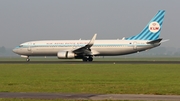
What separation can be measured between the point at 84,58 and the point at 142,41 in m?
9.03

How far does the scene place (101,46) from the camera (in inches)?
2233

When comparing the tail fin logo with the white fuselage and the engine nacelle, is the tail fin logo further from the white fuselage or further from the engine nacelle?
the engine nacelle

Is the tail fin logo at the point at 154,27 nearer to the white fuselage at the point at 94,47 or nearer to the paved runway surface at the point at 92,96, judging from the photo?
the white fuselage at the point at 94,47

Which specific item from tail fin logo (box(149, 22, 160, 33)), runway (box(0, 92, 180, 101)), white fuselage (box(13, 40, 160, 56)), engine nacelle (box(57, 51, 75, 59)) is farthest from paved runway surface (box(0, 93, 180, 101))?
tail fin logo (box(149, 22, 160, 33))

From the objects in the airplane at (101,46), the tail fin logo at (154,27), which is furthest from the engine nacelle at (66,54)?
the tail fin logo at (154,27)

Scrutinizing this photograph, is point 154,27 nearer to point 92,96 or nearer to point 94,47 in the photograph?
point 94,47

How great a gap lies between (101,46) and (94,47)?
3.59ft

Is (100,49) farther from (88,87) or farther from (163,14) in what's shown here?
(88,87)

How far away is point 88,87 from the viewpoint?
810 inches

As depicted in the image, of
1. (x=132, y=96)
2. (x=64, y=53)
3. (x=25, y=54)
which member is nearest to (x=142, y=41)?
(x=64, y=53)

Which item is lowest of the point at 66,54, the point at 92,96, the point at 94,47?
the point at 92,96

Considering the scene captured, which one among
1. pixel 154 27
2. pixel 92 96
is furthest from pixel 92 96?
pixel 154 27

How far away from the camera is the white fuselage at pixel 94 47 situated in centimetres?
5606

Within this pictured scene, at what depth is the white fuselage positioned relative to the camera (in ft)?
184
